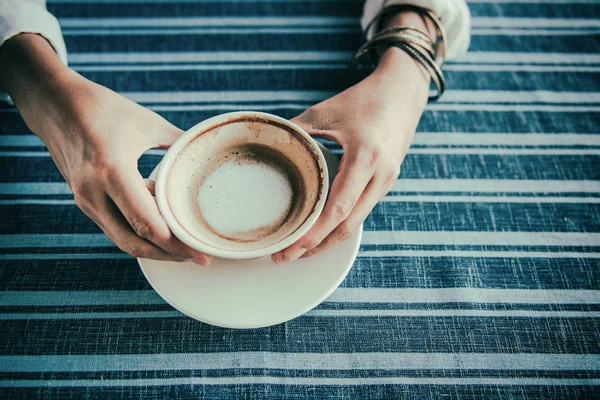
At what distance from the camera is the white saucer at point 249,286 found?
0.57 meters

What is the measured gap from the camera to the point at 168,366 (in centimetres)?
65

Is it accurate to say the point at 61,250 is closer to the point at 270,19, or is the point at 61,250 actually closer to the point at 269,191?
the point at 269,191

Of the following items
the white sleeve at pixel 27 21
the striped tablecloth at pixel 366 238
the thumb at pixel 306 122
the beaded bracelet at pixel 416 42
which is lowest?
the striped tablecloth at pixel 366 238

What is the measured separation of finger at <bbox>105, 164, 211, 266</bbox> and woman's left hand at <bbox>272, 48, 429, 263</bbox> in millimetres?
121

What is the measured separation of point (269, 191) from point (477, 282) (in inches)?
15.2

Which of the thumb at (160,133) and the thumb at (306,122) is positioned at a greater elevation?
the thumb at (306,122)

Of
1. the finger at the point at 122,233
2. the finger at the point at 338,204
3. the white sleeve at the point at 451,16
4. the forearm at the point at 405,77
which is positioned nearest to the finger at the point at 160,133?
the finger at the point at 122,233

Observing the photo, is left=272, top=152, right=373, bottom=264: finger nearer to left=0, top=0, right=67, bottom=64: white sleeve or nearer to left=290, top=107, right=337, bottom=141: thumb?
left=290, top=107, right=337, bottom=141: thumb

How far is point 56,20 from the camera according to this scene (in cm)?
80

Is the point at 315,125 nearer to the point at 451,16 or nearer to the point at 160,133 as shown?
the point at 160,133

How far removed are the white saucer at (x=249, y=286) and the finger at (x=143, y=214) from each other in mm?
49

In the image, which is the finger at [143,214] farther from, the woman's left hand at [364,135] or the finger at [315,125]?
the finger at [315,125]

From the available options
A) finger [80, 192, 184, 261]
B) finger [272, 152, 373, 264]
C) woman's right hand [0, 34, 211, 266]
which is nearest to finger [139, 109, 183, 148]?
woman's right hand [0, 34, 211, 266]

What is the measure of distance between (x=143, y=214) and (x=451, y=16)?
70 cm
